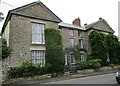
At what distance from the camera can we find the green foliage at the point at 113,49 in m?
31.5

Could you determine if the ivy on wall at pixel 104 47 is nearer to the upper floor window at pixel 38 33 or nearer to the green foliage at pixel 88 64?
the green foliage at pixel 88 64

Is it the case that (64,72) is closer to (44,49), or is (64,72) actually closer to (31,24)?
(44,49)

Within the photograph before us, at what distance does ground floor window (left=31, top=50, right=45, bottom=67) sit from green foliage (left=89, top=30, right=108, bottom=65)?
31.7 ft

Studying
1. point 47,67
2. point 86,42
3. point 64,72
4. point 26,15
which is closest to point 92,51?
point 86,42

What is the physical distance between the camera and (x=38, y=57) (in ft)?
74.0

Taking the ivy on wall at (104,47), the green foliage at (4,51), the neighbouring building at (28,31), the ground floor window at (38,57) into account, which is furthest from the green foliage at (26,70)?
the ivy on wall at (104,47)

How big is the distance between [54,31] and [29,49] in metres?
3.82

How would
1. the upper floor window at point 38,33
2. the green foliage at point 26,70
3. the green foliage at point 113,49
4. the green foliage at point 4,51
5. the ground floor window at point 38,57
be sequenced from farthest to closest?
the green foliage at point 113,49
the upper floor window at point 38,33
the ground floor window at point 38,57
the green foliage at point 26,70
the green foliage at point 4,51

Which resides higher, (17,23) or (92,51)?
(17,23)

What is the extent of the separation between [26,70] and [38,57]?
3.36 m

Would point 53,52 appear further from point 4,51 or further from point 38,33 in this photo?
point 4,51

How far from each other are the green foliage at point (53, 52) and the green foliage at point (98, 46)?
831 centimetres

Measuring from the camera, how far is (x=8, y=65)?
19312 mm

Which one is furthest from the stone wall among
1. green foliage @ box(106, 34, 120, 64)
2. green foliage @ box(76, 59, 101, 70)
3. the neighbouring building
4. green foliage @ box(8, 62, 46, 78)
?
green foliage @ box(106, 34, 120, 64)
